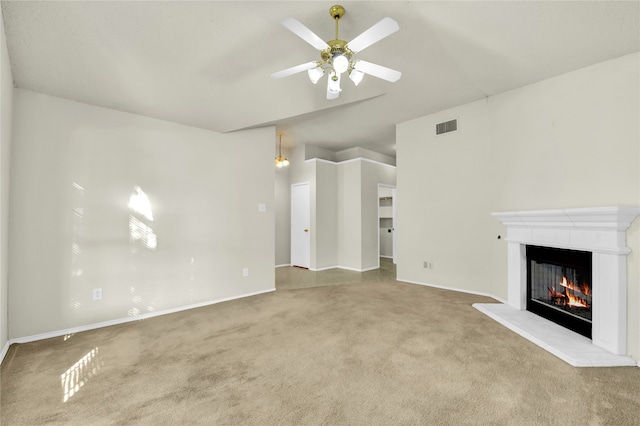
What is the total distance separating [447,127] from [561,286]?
259 centimetres

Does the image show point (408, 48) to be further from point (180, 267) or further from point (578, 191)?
point (180, 267)

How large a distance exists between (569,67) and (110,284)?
5.24 meters

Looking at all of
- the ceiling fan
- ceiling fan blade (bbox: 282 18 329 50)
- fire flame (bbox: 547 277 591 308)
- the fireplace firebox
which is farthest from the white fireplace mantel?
ceiling fan blade (bbox: 282 18 329 50)

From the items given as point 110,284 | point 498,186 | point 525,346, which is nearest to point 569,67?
point 498,186

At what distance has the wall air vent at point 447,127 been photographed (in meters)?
4.29

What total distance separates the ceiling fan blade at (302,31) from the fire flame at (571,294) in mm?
3166

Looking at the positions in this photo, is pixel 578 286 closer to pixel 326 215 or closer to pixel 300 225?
pixel 326 215

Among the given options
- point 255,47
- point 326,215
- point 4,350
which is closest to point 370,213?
point 326,215

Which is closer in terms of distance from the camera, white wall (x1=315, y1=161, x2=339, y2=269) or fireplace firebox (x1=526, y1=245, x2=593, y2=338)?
fireplace firebox (x1=526, y1=245, x2=593, y2=338)

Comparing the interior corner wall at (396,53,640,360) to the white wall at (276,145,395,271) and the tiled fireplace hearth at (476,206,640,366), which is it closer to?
the tiled fireplace hearth at (476,206,640,366)

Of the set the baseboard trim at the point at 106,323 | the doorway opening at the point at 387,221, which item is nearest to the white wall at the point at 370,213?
the doorway opening at the point at 387,221

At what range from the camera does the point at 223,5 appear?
2.14m

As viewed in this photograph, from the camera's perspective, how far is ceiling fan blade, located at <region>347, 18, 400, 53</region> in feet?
5.94

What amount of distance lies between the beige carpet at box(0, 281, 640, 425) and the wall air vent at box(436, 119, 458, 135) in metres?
2.73
